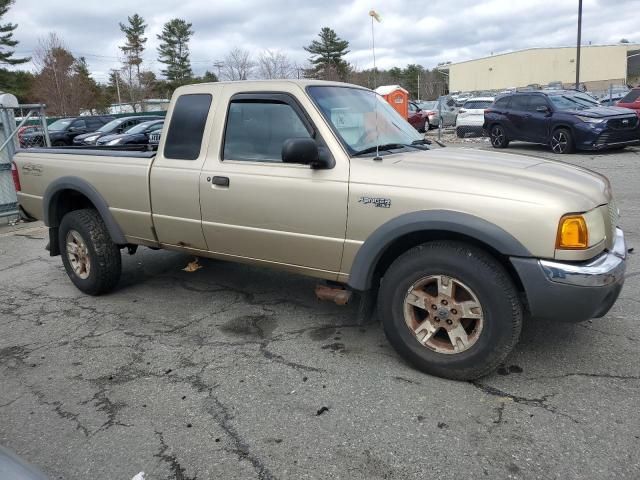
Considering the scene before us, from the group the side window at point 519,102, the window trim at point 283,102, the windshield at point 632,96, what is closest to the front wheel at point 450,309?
the window trim at point 283,102

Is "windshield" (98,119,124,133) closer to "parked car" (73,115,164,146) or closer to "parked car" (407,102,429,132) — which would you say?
"parked car" (73,115,164,146)

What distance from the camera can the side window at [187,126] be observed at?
4223mm

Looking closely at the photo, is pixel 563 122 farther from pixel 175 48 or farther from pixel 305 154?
pixel 175 48

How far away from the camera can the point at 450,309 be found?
3.20m

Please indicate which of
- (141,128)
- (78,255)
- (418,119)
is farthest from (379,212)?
(418,119)

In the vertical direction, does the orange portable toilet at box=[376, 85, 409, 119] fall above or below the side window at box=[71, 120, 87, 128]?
above

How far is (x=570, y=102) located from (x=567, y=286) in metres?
13.9

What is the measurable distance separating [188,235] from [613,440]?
3192mm

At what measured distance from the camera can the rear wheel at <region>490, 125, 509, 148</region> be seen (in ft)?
53.9

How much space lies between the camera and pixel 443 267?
3137 mm

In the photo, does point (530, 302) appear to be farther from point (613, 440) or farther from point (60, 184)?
point (60, 184)

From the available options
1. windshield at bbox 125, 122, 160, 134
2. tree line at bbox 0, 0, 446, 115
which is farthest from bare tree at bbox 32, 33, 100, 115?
windshield at bbox 125, 122, 160, 134

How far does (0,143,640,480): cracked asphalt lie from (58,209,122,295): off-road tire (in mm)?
268

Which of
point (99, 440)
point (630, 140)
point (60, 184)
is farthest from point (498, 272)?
point (630, 140)
